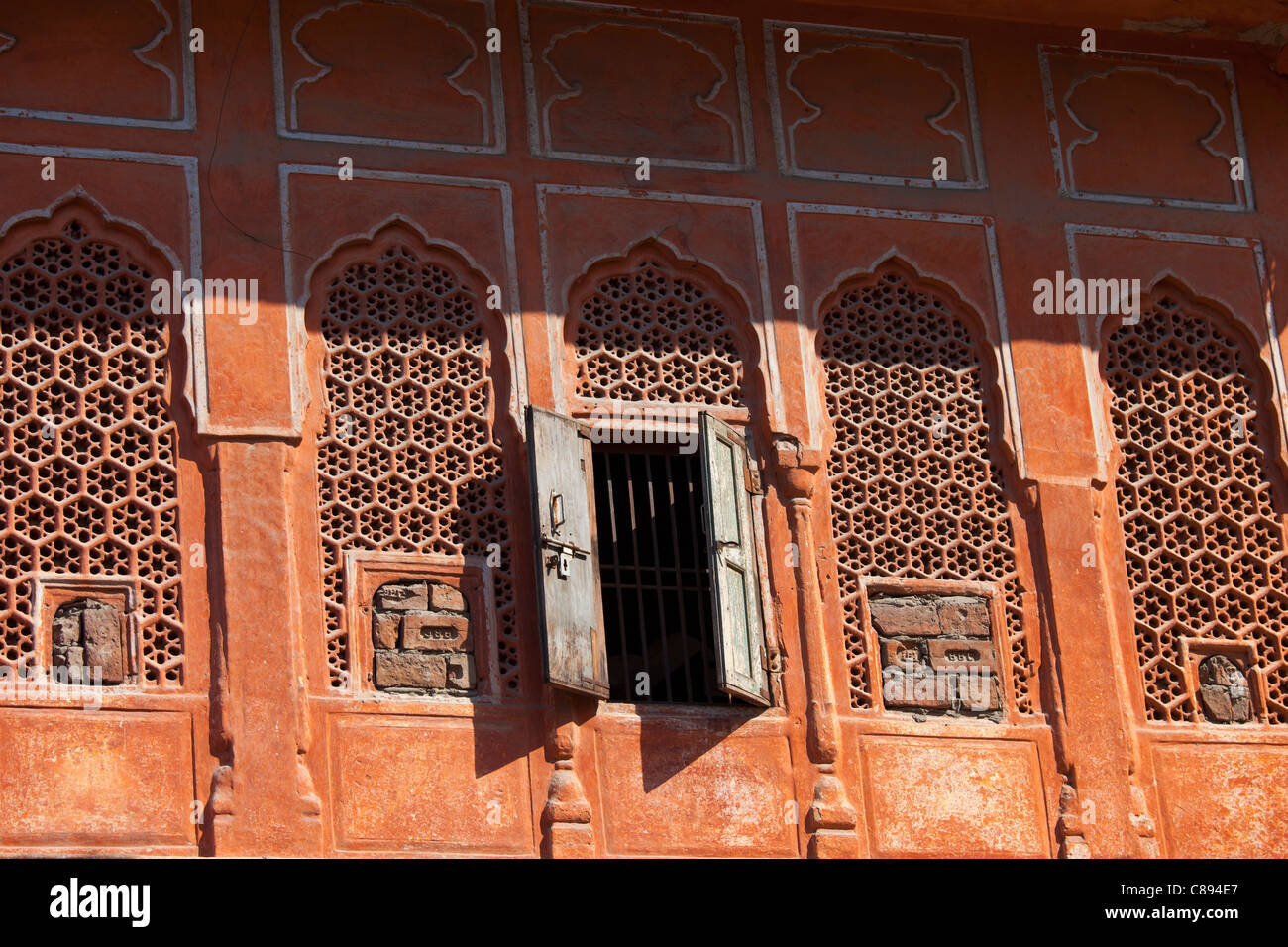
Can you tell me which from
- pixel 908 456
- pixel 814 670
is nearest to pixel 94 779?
pixel 814 670

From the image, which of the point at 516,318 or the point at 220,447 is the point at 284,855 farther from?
the point at 516,318

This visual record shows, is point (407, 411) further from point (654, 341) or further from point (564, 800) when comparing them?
point (564, 800)

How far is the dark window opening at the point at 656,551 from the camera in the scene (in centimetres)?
1144

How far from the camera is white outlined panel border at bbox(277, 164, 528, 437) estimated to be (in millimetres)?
11375

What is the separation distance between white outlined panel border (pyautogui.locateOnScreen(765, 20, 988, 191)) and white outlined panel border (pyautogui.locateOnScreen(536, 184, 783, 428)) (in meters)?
0.35

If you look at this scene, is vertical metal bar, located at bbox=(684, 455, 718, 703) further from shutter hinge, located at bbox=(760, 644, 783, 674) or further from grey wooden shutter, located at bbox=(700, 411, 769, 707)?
shutter hinge, located at bbox=(760, 644, 783, 674)

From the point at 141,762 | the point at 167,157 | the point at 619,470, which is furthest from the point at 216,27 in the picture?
the point at 141,762

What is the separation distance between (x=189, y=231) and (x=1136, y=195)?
4387 millimetres

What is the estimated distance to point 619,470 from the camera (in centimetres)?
1177

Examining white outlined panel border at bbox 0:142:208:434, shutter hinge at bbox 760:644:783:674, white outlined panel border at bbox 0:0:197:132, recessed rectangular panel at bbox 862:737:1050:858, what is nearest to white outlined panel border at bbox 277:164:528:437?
white outlined panel border at bbox 0:142:208:434

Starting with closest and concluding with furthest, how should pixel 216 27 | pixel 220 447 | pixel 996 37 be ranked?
1. pixel 220 447
2. pixel 216 27
3. pixel 996 37

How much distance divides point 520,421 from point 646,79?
190cm

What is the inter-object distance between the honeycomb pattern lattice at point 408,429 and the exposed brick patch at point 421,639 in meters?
0.14

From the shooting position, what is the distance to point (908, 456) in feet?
39.5
